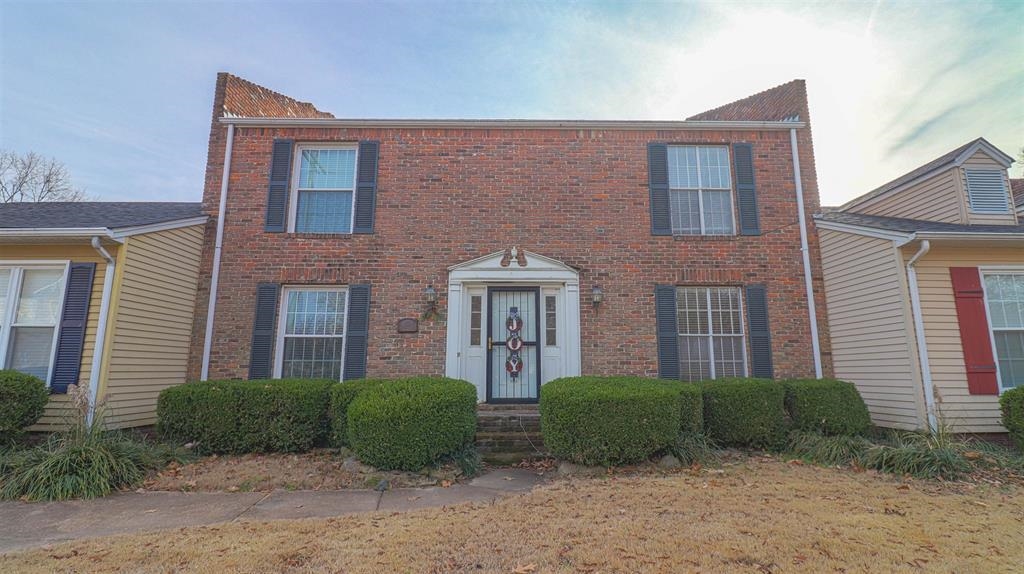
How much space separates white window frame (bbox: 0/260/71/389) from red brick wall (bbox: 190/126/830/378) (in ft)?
5.53

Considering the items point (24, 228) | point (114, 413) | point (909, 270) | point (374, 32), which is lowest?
point (114, 413)

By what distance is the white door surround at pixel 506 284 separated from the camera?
25.3ft

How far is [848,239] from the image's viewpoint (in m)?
7.53

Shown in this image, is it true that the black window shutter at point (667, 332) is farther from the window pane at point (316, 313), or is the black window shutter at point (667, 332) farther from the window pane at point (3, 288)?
the window pane at point (3, 288)

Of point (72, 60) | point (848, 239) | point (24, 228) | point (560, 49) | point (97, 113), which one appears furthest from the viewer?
point (97, 113)

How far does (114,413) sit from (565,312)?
6847 mm

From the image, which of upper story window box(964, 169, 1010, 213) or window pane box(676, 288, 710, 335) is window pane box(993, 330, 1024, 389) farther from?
window pane box(676, 288, 710, 335)

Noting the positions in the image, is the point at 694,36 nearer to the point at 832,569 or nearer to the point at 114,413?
the point at 832,569

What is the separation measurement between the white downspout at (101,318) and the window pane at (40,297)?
2.30ft

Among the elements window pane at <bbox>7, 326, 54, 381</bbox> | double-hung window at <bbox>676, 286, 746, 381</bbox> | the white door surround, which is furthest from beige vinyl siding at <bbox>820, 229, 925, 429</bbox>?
window pane at <bbox>7, 326, 54, 381</bbox>

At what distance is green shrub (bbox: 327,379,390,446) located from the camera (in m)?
6.23

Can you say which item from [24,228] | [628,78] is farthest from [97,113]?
[628,78]

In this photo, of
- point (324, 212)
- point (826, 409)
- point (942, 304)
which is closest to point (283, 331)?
point (324, 212)

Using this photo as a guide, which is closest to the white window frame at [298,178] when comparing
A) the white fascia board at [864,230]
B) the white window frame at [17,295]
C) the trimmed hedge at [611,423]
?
the white window frame at [17,295]
